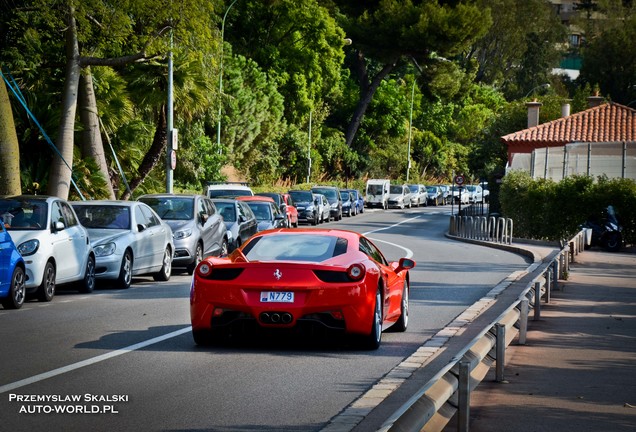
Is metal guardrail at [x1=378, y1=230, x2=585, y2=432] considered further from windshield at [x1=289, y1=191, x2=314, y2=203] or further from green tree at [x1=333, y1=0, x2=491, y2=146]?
green tree at [x1=333, y1=0, x2=491, y2=146]

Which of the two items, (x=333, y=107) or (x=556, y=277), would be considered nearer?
(x=556, y=277)

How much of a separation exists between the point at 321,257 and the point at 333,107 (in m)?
79.5

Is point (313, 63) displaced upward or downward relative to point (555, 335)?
upward

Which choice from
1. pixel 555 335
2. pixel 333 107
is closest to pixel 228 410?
pixel 555 335

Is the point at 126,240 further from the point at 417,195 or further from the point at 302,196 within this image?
the point at 417,195

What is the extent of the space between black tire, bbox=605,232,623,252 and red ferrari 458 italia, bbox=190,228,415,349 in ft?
88.3

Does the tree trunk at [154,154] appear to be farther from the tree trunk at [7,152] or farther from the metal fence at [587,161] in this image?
the metal fence at [587,161]

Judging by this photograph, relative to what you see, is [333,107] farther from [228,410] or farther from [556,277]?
[228,410]

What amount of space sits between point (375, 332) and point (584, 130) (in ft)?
165

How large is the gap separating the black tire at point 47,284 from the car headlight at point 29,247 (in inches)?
14.9

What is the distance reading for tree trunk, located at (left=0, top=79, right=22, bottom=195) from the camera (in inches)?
1049

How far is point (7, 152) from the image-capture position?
26734 mm

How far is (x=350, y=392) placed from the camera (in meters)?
10.0

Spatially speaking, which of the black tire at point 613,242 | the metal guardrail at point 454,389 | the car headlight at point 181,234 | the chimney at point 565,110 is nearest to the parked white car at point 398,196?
the chimney at point 565,110
